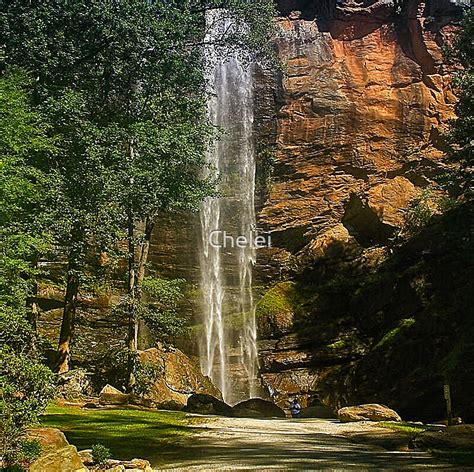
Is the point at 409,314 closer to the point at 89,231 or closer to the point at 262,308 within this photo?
the point at 262,308

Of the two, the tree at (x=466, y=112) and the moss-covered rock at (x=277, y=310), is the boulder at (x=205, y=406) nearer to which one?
the tree at (x=466, y=112)

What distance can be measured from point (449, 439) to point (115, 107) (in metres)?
16.3

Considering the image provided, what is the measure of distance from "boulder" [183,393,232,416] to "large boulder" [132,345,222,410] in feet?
7.29

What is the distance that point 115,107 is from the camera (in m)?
22.2

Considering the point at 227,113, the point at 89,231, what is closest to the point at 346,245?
the point at 227,113

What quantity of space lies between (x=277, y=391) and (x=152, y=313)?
10.0 metres

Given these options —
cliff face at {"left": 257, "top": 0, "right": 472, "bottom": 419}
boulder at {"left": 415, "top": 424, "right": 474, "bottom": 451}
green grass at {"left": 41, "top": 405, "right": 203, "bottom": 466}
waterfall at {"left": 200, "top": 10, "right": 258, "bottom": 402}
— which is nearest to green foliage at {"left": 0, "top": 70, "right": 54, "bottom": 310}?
green grass at {"left": 41, "top": 405, "right": 203, "bottom": 466}

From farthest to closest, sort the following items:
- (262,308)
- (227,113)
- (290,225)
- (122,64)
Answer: (227,113)
(290,225)
(262,308)
(122,64)

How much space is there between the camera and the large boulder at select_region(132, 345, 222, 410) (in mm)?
22500

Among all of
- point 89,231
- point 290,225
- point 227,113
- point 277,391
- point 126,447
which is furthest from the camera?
point 227,113

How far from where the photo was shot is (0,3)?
66.3 feet

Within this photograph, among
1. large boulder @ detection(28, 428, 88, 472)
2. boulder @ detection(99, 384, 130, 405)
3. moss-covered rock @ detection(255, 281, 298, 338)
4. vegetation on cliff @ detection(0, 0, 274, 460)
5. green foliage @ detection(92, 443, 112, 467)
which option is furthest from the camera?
moss-covered rock @ detection(255, 281, 298, 338)

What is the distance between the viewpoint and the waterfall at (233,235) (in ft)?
104

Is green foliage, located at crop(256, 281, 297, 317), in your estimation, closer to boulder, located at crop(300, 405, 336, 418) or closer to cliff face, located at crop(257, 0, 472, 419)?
cliff face, located at crop(257, 0, 472, 419)
